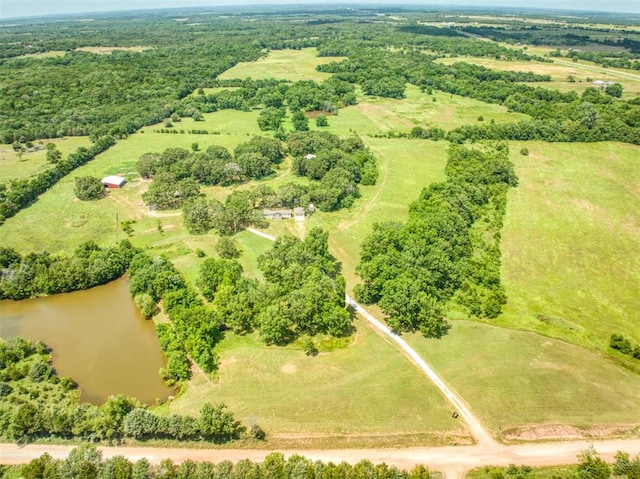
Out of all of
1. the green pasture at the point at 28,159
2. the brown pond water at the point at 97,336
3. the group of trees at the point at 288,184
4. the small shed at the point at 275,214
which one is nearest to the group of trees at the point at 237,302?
the brown pond water at the point at 97,336

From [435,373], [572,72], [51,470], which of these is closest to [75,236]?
[51,470]

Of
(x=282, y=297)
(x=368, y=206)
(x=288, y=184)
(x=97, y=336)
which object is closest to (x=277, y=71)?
(x=288, y=184)

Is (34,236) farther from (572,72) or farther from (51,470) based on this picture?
(572,72)

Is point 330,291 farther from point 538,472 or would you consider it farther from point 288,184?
point 288,184

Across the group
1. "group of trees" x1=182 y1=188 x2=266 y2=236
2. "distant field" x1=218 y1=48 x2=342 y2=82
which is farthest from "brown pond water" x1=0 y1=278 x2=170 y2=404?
"distant field" x1=218 y1=48 x2=342 y2=82

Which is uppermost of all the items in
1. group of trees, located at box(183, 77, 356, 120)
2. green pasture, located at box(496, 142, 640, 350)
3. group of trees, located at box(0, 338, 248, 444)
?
group of trees, located at box(183, 77, 356, 120)

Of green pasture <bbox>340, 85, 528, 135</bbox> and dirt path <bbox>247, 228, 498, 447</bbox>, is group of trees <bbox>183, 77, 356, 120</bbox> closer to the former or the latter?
green pasture <bbox>340, 85, 528, 135</bbox>
